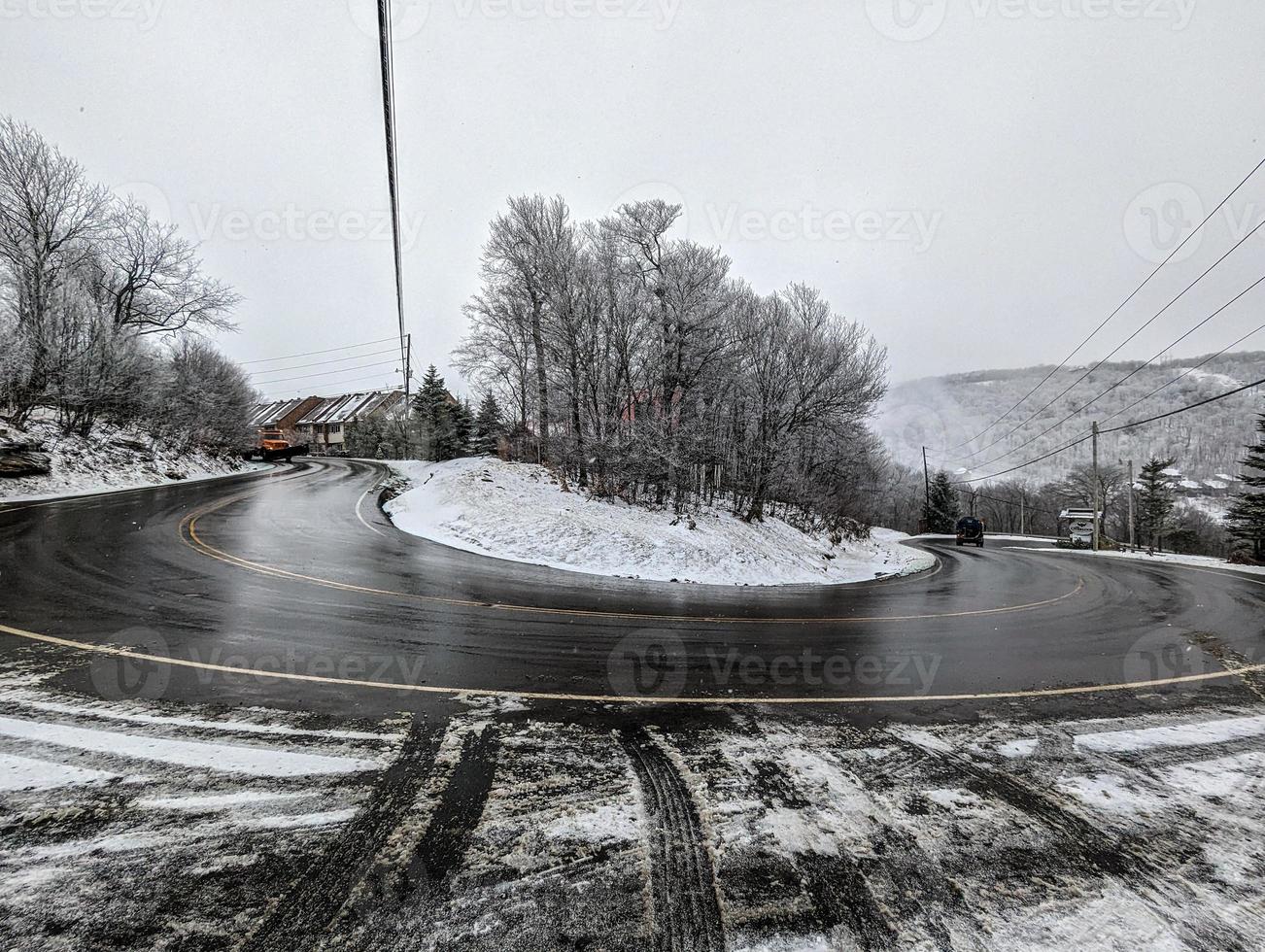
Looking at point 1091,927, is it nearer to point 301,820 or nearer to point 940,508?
point 301,820

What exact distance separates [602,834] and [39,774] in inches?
147

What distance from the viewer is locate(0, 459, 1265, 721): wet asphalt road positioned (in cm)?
488

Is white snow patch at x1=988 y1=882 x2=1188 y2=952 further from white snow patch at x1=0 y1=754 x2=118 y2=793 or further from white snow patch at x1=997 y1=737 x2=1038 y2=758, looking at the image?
white snow patch at x1=0 y1=754 x2=118 y2=793

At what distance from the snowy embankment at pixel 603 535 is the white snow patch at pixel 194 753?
849 centimetres

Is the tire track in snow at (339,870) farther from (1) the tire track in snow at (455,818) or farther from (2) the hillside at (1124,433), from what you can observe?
(2) the hillside at (1124,433)

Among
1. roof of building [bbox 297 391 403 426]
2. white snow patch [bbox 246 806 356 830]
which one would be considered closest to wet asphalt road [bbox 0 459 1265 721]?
white snow patch [bbox 246 806 356 830]

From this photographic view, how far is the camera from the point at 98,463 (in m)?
19.6

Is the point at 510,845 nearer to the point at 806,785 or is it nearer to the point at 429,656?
the point at 806,785

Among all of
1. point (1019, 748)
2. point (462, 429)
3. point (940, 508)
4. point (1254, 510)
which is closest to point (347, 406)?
point (462, 429)

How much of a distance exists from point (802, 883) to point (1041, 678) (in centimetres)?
510

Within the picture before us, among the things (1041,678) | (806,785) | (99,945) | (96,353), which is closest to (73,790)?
(99,945)

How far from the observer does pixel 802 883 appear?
8.45ft

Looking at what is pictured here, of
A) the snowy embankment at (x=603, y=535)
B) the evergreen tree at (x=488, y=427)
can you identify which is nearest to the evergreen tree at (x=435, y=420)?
the evergreen tree at (x=488, y=427)

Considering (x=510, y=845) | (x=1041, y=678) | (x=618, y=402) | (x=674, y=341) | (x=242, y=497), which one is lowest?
(x=1041, y=678)
